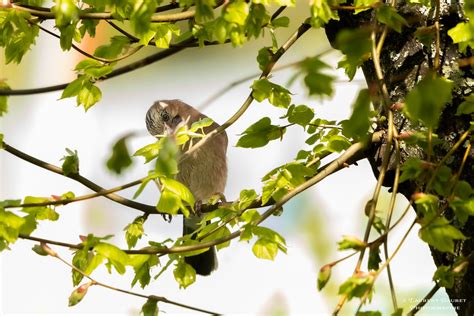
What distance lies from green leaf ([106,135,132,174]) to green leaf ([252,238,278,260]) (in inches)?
22.7

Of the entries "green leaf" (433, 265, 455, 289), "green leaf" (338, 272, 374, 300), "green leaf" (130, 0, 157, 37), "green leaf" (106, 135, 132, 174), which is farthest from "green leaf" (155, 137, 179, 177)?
"green leaf" (433, 265, 455, 289)

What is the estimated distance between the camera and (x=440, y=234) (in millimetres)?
1596

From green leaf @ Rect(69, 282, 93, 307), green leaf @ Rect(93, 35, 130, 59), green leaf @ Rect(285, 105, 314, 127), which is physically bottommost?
green leaf @ Rect(69, 282, 93, 307)

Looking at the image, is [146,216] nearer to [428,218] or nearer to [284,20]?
[284,20]

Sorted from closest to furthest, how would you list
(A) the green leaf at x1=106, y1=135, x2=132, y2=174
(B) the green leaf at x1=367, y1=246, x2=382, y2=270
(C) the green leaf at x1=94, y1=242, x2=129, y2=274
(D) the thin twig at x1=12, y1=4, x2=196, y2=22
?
(A) the green leaf at x1=106, y1=135, x2=132, y2=174 < (B) the green leaf at x1=367, y1=246, x2=382, y2=270 < (C) the green leaf at x1=94, y1=242, x2=129, y2=274 < (D) the thin twig at x1=12, y1=4, x2=196, y2=22

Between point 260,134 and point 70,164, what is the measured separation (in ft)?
1.54

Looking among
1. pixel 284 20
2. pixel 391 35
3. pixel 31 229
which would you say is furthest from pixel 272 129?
pixel 31 229

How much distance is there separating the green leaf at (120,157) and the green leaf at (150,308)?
62 cm

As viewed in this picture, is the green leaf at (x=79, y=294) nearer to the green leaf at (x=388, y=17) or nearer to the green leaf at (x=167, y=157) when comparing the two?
the green leaf at (x=167, y=157)

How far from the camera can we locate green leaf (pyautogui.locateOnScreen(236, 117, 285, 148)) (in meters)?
2.06

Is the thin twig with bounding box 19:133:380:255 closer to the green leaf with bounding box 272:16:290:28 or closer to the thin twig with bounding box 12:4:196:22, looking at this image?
the green leaf with bounding box 272:16:290:28

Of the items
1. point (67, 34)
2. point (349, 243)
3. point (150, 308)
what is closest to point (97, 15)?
point (67, 34)

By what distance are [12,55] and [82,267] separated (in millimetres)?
606

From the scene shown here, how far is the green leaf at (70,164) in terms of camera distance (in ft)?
6.68
